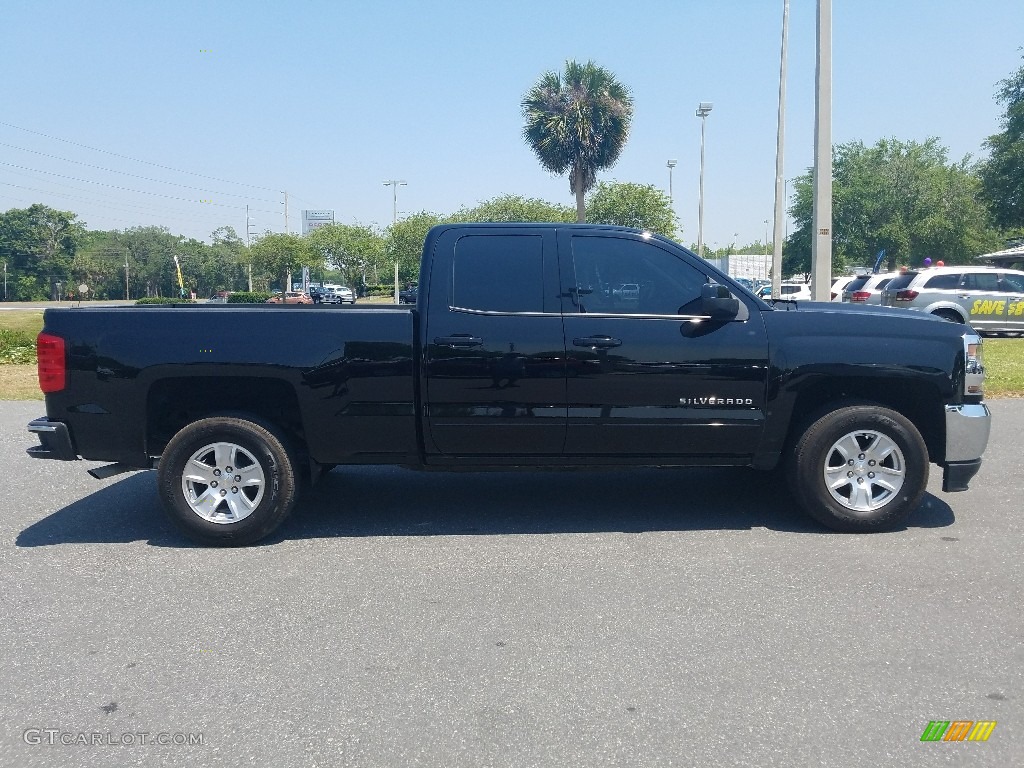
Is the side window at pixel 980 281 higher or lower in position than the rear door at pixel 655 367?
higher

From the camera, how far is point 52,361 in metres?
5.38

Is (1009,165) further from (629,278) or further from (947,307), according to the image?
(629,278)

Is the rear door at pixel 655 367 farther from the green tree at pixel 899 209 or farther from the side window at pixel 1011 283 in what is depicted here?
the green tree at pixel 899 209

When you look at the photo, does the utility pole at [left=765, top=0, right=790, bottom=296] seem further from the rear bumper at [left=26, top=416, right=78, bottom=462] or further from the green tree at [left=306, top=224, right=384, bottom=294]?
the green tree at [left=306, top=224, right=384, bottom=294]

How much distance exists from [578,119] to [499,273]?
34726 millimetres

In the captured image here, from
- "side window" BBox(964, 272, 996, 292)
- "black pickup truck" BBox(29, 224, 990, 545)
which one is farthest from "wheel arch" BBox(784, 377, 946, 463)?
"side window" BBox(964, 272, 996, 292)

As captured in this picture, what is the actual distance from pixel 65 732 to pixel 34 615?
1.33 m

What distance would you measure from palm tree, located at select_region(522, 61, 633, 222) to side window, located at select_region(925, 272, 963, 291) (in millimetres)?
21538

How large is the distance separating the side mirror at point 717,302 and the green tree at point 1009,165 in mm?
36991

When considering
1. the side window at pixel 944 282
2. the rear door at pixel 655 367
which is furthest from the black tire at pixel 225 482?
the side window at pixel 944 282

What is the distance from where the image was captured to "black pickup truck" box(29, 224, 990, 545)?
539 cm

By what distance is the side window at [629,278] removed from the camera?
5.54m

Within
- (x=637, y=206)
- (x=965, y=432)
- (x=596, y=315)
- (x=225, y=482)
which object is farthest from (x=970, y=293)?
(x=637, y=206)

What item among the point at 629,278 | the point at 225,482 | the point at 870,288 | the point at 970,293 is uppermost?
the point at 870,288
